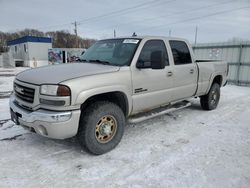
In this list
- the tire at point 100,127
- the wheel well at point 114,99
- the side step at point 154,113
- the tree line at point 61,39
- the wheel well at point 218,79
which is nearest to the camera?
the tire at point 100,127

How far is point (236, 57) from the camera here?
12.4 meters

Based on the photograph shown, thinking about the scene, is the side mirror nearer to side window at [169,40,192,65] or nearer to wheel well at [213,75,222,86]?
side window at [169,40,192,65]

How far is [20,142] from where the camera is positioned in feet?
13.3

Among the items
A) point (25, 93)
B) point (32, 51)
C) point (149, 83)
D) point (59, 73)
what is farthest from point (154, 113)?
point (32, 51)

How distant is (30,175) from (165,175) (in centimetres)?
182

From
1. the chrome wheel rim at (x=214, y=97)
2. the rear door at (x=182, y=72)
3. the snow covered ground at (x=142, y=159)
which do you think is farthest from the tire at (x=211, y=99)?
the snow covered ground at (x=142, y=159)

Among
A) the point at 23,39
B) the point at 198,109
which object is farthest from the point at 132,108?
the point at 23,39

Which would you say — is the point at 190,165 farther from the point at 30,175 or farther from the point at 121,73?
the point at 30,175

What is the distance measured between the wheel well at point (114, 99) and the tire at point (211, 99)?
322 cm

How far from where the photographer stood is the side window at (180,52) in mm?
5016

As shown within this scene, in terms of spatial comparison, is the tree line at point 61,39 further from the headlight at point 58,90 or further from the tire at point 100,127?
the headlight at point 58,90

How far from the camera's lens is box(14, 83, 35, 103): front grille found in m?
3.33

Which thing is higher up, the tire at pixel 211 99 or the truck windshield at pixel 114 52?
the truck windshield at pixel 114 52

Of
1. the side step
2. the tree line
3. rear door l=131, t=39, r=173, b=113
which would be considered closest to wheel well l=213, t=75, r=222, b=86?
the side step
